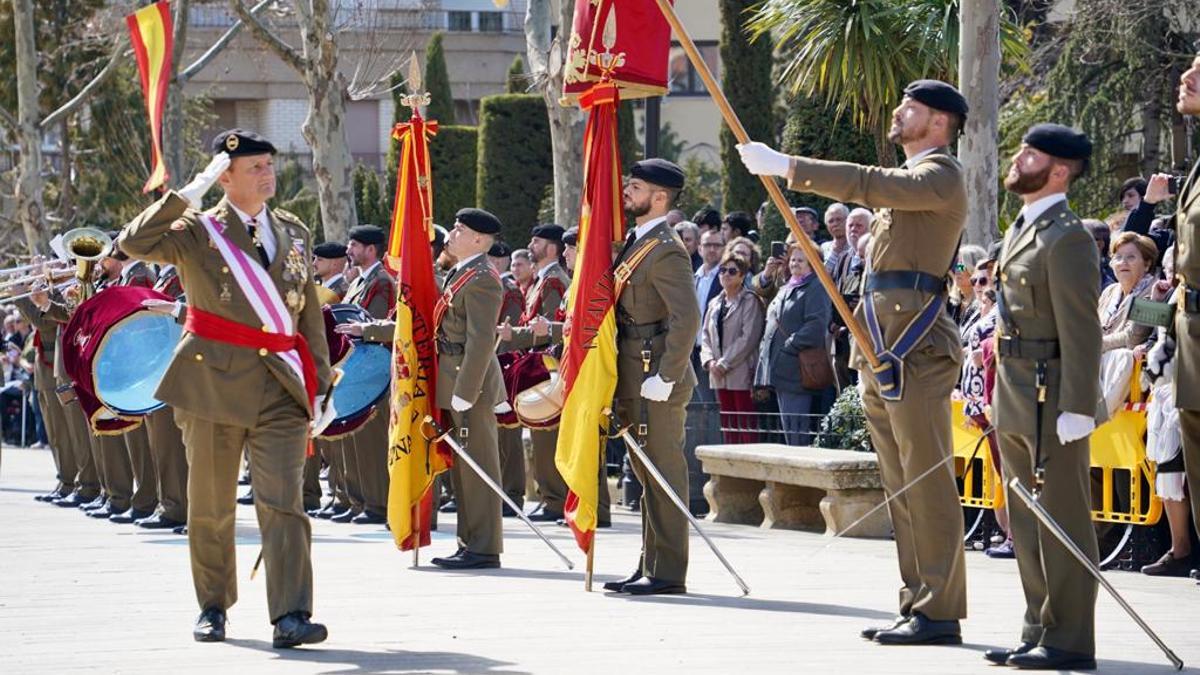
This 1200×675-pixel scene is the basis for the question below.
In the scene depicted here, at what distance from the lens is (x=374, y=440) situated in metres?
16.0

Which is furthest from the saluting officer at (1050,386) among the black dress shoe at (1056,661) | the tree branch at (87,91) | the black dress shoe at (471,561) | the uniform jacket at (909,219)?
the tree branch at (87,91)

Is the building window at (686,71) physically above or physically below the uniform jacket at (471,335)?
above

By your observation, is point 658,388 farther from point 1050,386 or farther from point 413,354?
point 1050,386

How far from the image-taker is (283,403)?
921 centimetres

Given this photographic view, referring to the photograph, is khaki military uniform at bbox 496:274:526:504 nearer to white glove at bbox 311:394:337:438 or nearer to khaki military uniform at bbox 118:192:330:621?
white glove at bbox 311:394:337:438

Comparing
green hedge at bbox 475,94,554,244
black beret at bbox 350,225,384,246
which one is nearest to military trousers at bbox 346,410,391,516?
black beret at bbox 350,225,384,246

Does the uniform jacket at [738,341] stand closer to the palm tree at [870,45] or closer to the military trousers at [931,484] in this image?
the palm tree at [870,45]

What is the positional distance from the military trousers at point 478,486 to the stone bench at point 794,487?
2503mm

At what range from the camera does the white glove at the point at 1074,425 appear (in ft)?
26.0

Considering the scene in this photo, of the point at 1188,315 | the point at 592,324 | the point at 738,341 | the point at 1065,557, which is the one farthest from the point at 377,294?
the point at 1188,315

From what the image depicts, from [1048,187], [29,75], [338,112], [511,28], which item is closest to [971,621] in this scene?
[1048,187]

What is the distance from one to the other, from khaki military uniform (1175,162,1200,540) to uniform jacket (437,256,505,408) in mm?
5116

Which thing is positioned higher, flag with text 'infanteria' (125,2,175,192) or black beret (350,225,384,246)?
flag with text 'infanteria' (125,2,175,192)

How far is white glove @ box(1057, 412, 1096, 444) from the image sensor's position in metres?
7.93
